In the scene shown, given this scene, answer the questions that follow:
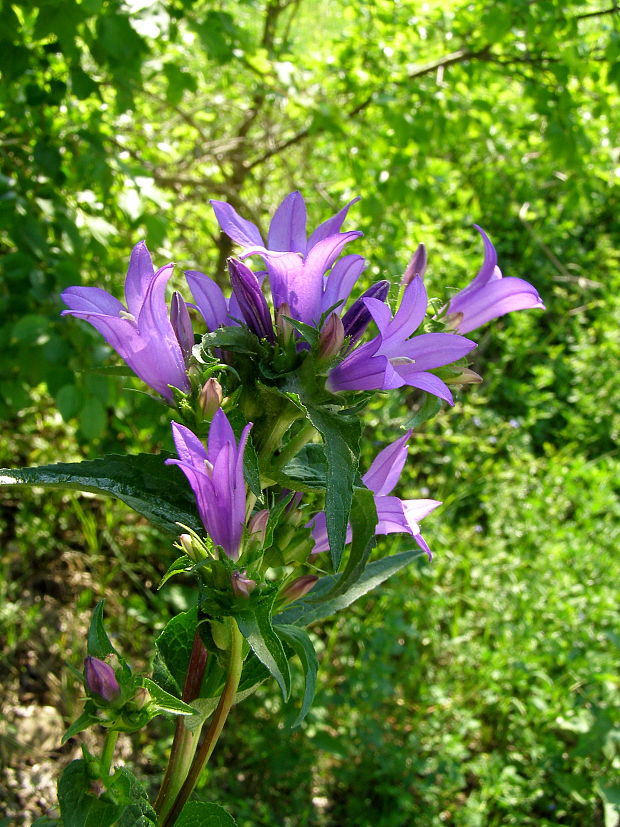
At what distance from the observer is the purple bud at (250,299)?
763 millimetres

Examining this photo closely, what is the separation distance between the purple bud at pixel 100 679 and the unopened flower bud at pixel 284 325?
0.36 m

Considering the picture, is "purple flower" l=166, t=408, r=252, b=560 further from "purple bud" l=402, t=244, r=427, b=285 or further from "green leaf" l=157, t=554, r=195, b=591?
"purple bud" l=402, t=244, r=427, b=285

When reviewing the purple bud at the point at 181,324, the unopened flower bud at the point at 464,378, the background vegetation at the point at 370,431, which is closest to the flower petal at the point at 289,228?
the purple bud at the point at 181,324

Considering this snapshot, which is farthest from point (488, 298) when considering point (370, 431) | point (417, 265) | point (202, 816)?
point (370, 431)

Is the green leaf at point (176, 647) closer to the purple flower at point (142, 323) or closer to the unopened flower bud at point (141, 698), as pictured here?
the unopened flower bud at point (141, 698)

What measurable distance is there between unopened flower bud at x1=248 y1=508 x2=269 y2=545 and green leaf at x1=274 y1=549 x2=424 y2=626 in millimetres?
180

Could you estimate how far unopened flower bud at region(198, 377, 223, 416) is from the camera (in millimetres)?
760

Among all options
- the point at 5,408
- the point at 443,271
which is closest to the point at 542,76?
the point at 443,271

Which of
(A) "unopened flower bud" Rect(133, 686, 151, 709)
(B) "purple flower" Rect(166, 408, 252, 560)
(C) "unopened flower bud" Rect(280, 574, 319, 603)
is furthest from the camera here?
(C) "unopened flower bud" Rect(280, 574, 319, 603)


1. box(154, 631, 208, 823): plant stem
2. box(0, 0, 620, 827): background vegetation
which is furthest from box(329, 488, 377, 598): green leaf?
box(0, 0, 620, 827): background vegetation

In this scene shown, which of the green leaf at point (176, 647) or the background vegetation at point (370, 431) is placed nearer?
the green leaf at point (176, 647)

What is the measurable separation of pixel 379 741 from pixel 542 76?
205 cm

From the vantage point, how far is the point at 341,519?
68cm

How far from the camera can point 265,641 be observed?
711mm
